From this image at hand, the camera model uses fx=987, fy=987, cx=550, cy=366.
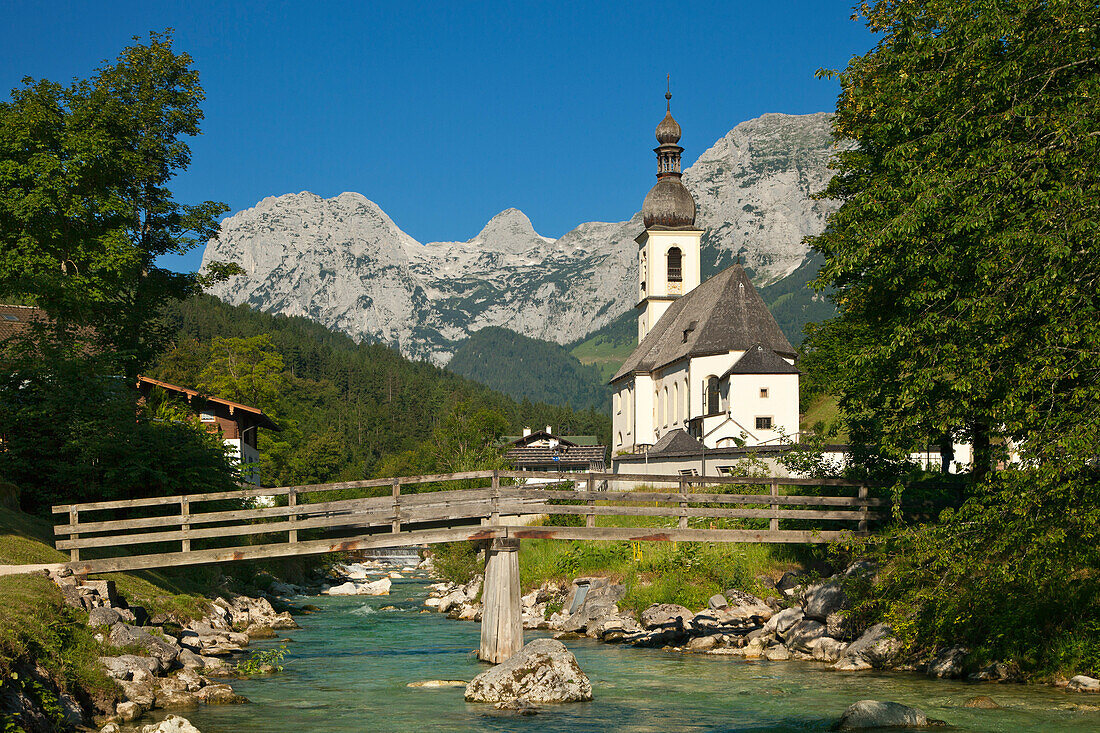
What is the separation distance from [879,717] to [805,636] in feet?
25.4

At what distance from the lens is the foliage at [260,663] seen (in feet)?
67.5

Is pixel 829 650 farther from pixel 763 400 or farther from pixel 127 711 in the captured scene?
pixel 763 400

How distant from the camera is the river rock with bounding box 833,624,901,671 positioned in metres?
20.6

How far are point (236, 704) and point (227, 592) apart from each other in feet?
46.4

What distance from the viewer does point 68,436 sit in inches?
1073

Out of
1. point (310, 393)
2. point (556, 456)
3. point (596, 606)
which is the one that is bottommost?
point (596, 606)

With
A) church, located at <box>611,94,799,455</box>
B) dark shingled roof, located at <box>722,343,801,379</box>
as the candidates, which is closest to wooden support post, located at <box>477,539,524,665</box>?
church, located at <box>611,94,799,455</box>

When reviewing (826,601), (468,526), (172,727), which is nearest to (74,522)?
(172,727)

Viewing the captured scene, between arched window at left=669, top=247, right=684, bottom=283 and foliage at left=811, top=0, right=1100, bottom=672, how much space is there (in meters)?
65.8

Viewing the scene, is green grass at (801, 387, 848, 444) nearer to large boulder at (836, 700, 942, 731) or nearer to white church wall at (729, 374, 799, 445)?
white church wall at (729, 374, 799, 445)

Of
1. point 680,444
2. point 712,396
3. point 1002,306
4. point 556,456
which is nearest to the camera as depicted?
point 1002,306

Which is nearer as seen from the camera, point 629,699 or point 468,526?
point 629,699

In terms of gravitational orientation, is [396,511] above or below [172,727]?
above

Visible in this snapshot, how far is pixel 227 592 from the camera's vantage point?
3062cm
